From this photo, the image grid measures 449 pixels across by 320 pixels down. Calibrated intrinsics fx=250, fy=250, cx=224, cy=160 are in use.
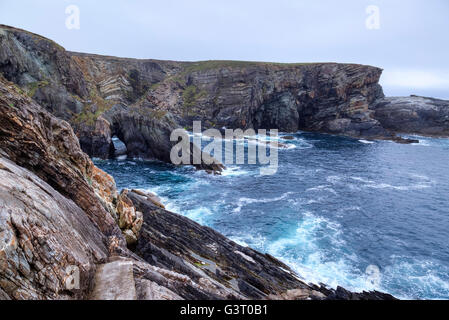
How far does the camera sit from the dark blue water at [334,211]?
78.3 ft

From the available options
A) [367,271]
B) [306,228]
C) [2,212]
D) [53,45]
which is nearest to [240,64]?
[53,45]

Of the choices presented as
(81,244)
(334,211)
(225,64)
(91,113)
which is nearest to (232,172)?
(334,211)

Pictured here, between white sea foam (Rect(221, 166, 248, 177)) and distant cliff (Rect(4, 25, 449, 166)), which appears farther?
distant cliff (Rect(4, 25, 449, 166))

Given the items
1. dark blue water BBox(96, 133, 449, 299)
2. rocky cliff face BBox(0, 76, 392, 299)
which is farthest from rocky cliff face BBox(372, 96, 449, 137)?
rocky cliff face BBox(0, 76, 392, 299)

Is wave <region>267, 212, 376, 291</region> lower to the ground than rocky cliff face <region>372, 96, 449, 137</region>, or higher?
lower

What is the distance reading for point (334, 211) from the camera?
35500mm

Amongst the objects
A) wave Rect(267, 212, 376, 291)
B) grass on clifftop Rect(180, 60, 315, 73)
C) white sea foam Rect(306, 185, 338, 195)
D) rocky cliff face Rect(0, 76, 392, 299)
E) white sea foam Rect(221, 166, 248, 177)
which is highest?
grass on clifftop Rect(180, 60, 315, 73)

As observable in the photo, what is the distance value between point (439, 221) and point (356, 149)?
4632 cm

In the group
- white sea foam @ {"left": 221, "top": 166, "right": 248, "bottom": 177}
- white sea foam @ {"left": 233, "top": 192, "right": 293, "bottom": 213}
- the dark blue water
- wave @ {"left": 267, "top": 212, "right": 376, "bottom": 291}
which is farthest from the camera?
white sea foam @ {"left": 221, "top": 166, "right": 248, "bottom": 177}

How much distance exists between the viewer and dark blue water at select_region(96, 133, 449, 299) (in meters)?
23.9

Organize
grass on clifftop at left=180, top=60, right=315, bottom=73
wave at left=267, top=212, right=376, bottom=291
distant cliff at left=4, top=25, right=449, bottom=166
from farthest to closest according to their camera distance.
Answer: grass on clifftop at left=180, top=60, right=315, bottom=73
distant cliff at left=4, top=25, right=449, bottom=166
wave at left=267, top=212, right=376, bottom=291

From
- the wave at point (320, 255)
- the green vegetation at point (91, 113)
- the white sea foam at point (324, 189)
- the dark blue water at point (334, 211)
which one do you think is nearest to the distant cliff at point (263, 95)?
the green vegetation at point (91, 113)

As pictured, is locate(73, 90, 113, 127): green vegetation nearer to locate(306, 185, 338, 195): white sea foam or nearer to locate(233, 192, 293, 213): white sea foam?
locate(233, 192, 293, 213): white sea foam

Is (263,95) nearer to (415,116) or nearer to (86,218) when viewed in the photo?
(415,116)
